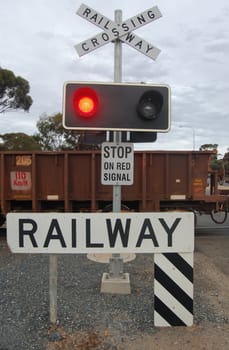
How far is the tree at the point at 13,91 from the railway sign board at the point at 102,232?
4055cm

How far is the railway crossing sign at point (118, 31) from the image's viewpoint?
4.77m

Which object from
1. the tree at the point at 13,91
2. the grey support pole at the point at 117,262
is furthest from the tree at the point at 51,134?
the grey support pole at the point at 117,262

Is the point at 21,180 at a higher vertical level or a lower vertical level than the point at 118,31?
lower

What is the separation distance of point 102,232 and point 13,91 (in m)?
41.9

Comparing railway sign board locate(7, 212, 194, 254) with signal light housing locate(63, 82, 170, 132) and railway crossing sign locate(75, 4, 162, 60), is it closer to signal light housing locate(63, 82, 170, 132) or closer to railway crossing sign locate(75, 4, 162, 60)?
signal light housing locate(63, 82, 170, 132)

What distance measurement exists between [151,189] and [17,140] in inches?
1301

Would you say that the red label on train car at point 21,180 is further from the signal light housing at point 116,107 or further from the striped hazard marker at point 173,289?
the striped hazard marker at point 173,289

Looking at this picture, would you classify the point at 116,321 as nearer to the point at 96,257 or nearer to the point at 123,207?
the point at 96,257

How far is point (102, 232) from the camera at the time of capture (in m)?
4.07

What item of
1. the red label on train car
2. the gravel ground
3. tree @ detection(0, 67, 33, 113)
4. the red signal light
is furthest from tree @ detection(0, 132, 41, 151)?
the red signal light

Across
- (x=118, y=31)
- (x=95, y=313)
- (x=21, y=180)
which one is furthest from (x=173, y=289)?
(x=21, y=180)

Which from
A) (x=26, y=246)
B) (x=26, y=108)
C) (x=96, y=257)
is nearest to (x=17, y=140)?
(x=26, y=108)

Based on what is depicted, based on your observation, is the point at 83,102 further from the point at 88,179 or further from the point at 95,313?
the point at 88,179

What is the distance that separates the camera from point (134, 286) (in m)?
5.49
